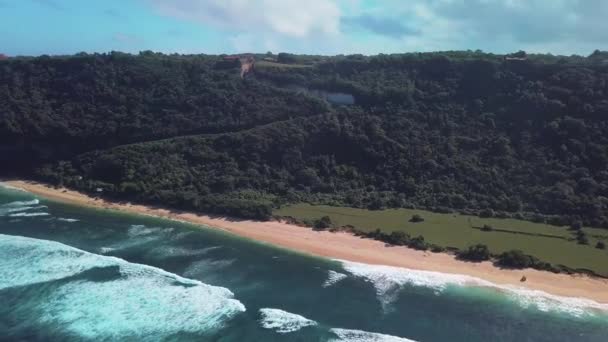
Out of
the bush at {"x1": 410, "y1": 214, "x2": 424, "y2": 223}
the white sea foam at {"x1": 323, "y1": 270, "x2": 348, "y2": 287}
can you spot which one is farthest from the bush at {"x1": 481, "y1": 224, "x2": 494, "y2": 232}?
the white sea foam at {"x1": 323, "y1": 270, "x2": 348, "y2": 287}

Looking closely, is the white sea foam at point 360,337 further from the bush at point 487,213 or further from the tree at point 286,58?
the tree at point 286,58

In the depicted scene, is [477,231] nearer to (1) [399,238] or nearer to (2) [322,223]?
(1) [399,238]

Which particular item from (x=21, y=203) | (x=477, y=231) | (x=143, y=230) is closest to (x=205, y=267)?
(x=143, y=230)

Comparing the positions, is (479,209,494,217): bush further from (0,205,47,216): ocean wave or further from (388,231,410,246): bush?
(0,205,47,216): ocean wave

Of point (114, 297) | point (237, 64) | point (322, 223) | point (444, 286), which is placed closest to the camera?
point (114, 297)

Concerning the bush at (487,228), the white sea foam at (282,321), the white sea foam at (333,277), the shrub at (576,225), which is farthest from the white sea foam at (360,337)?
the shrub at (576,225)

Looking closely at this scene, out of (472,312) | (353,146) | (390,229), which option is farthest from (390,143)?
(472,312)
